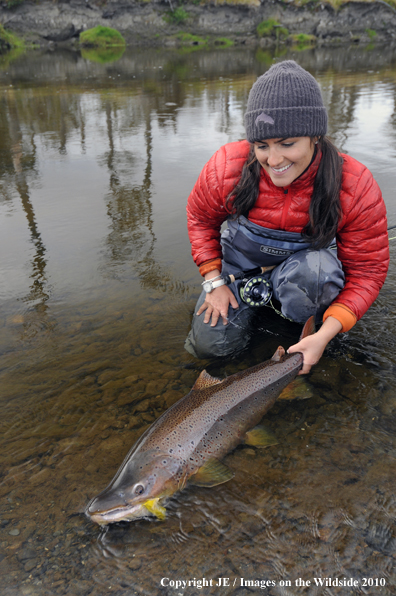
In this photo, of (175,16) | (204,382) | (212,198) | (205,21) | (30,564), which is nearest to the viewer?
(30,564)

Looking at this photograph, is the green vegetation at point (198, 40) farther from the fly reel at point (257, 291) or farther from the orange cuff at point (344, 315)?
the orange cuff at point (344, 315)

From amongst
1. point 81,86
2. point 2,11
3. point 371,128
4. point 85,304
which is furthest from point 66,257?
point 2,11

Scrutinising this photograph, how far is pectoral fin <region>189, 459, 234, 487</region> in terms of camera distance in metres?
2.28

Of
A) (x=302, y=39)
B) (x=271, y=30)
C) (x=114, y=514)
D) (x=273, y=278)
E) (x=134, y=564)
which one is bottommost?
(x=134, y=564)

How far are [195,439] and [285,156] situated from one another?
68.2 inches

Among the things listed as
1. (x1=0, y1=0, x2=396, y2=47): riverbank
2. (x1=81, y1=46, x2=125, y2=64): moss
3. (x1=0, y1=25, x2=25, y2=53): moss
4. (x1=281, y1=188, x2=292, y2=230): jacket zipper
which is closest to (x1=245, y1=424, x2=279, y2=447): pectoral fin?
(x1=281, y1=188, x2=292, y2=230): jacket zipper

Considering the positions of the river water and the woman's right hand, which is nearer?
the river water

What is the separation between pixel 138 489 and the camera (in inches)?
82.9

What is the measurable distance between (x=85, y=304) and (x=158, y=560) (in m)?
2.32

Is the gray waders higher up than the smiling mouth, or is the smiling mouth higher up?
the smiling mouth

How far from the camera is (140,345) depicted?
131 inches

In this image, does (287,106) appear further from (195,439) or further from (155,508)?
(155,508)

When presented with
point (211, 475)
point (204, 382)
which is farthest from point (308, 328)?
point (211, 475)

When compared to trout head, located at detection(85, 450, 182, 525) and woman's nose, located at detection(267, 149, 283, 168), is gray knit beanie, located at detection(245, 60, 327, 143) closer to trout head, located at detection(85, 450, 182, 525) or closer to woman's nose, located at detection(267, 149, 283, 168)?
woman's nose, located at detection(267, 149, 283, 168)
